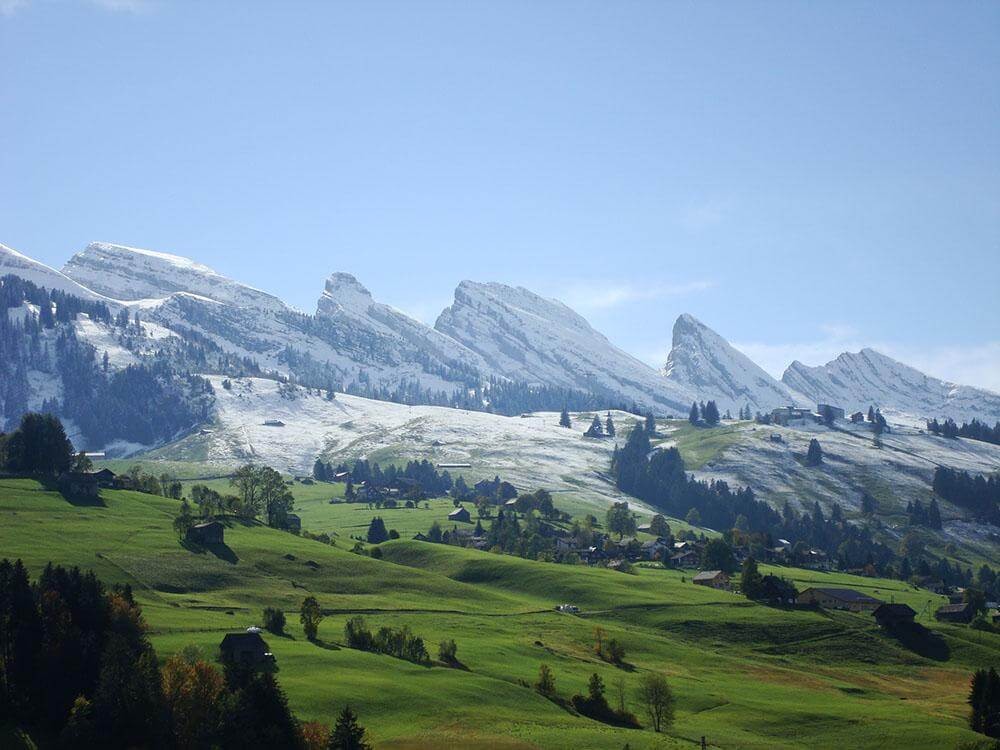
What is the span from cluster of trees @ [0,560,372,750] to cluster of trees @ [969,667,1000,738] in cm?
5730

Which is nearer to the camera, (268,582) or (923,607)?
(268,582)

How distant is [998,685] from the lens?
108250 millimetres

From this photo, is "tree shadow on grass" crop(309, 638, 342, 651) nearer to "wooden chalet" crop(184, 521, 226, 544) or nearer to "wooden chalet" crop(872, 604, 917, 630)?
Answer: "wooden chalet" crop(184, 521, 226, 544)

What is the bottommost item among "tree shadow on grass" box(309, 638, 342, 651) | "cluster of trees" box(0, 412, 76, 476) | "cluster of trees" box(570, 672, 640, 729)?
"cluster of trees" box(570, 672, 640, 729)

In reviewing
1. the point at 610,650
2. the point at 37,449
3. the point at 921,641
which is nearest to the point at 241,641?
the point at 610,650

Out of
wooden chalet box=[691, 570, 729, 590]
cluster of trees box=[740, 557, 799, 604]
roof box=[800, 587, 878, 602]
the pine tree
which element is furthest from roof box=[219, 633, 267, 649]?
A: roof box=[800, 587, 878, 602]

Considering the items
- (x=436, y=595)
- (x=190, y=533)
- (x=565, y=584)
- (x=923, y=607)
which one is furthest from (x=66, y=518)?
(x=923, y=607)

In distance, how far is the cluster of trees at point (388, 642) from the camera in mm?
111619

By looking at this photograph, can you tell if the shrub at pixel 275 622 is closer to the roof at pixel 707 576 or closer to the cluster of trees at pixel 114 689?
the cluster of trees at pixel 114 689

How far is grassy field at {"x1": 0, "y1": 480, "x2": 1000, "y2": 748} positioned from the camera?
95.4 meters

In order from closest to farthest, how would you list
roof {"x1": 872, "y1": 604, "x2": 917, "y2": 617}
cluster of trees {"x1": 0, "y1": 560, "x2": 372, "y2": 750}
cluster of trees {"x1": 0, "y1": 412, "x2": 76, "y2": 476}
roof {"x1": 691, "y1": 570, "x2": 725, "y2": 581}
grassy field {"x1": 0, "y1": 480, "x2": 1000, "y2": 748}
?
cluster of trees {"x1": 0, "y1": 560, "x2": 372, "y2": 750}, grassy field {"x1": 0, "y1": 480, "x2": 1000, "y2": 748}, roof {"x1": 872, "y1": 604, "x2": 917, "y2": 617}, cluster of trees {"x1": 0, "y1": 412, "x2": 76, "y2": 476}, roof {"x1": 691, "y1": 570, "x2": 725, "y2": 581}

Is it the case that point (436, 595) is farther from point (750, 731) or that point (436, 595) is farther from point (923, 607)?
point (923, 607)

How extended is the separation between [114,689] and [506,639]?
54.5 metres

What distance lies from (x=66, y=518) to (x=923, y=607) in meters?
129
